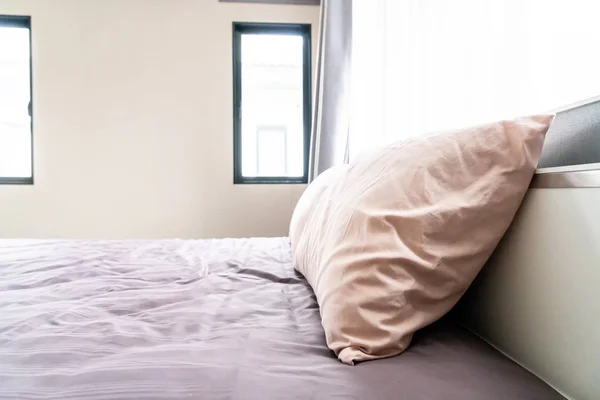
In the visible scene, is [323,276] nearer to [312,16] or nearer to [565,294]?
[565,294]

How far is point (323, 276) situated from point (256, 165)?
244cm

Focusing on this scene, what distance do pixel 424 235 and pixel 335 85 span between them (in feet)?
6.38

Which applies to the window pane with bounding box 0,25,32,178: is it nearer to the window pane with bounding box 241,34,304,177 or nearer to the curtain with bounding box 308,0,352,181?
the window pane with bounding box 241,34,304,177

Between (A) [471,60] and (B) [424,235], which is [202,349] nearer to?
(B) [424,235]

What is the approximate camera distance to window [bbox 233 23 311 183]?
117 inches

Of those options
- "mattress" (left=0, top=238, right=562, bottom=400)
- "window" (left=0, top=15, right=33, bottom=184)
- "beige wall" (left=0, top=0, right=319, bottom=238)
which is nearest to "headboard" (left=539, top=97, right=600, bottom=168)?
"mattress" (left=0, top=238, right=562, bottom=400)

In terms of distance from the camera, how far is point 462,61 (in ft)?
3.54

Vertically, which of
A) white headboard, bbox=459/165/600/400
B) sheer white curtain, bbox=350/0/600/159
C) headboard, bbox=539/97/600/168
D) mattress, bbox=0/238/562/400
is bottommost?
mattress, bbox=0/238/562/400

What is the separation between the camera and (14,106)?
2955mm

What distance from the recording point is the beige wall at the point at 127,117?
2.81m

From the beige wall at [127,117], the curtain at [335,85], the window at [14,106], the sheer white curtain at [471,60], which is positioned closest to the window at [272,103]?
the beige wall at [127,117]

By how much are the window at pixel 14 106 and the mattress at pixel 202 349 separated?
2.22 m

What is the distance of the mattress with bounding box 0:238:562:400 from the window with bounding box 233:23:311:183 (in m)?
2.00

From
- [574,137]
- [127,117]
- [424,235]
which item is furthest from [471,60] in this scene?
[127,117]
